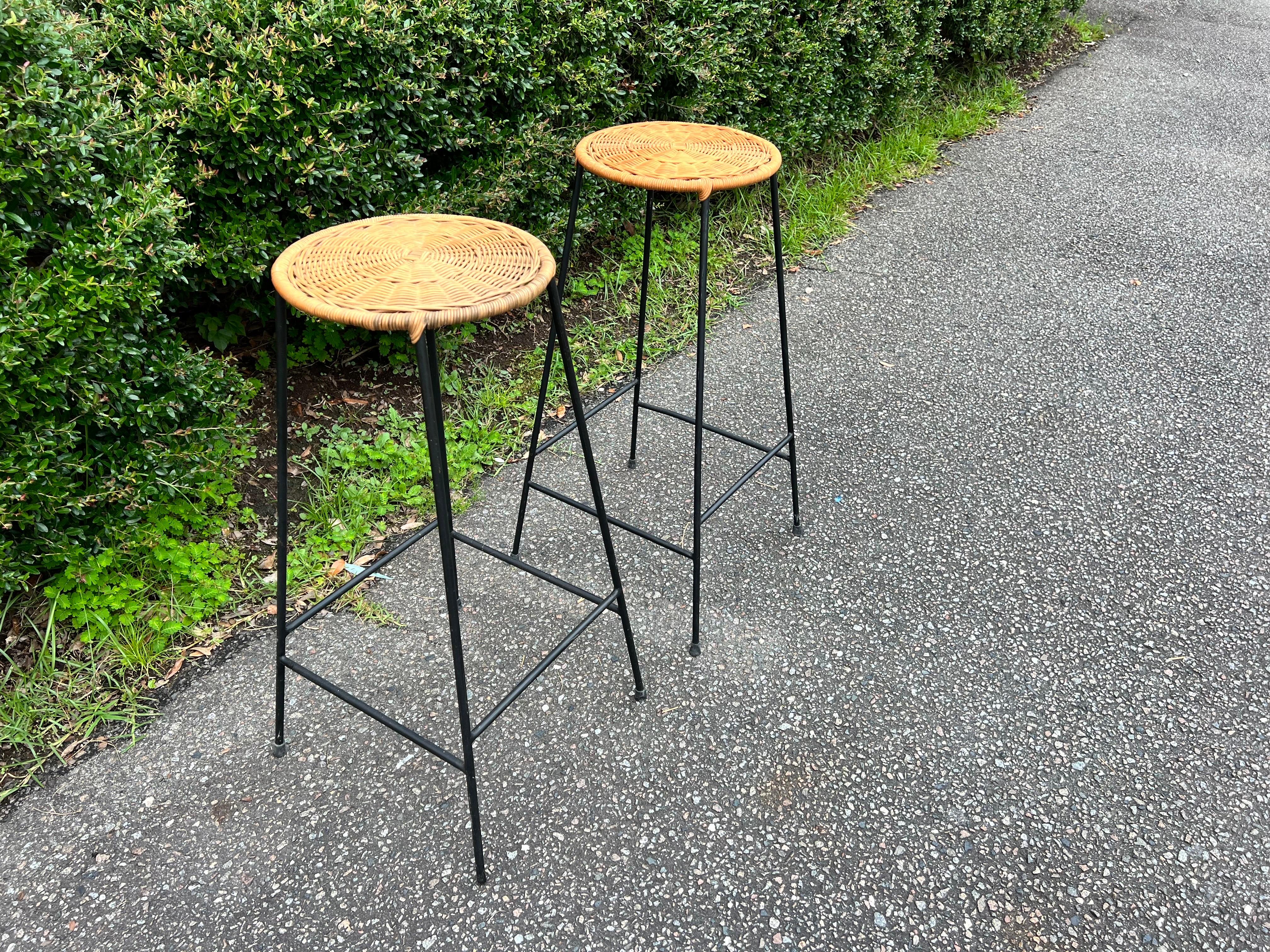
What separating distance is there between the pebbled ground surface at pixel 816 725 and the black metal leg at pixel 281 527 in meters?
0.07

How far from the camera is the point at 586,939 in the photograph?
1.98m

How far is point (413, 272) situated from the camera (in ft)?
5.89

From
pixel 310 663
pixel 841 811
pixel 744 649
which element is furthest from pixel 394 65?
pixel 841 811

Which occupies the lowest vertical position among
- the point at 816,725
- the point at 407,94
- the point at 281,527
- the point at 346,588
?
the point at 816,725

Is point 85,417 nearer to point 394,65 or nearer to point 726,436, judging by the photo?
point 394,65

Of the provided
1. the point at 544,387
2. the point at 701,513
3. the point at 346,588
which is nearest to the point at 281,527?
the point at 346,588

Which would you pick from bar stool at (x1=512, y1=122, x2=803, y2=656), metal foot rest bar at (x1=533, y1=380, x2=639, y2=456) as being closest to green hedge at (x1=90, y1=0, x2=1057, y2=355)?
bar stool at (x1=512, y1=122, x2=803, y2=656)

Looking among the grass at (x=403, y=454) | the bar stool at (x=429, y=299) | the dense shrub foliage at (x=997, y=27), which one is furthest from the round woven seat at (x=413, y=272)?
the dense shrub foliage at (x=997, y=27)

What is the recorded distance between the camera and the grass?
2441 mm

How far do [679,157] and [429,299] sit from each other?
109 cm

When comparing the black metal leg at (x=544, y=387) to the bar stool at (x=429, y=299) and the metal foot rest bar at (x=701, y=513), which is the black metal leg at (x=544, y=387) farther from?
the bar stool at (x=429, y=299)

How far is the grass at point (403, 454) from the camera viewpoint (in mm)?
2441

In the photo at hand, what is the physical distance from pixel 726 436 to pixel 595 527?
62 cm

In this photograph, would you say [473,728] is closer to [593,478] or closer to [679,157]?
[593,478]
